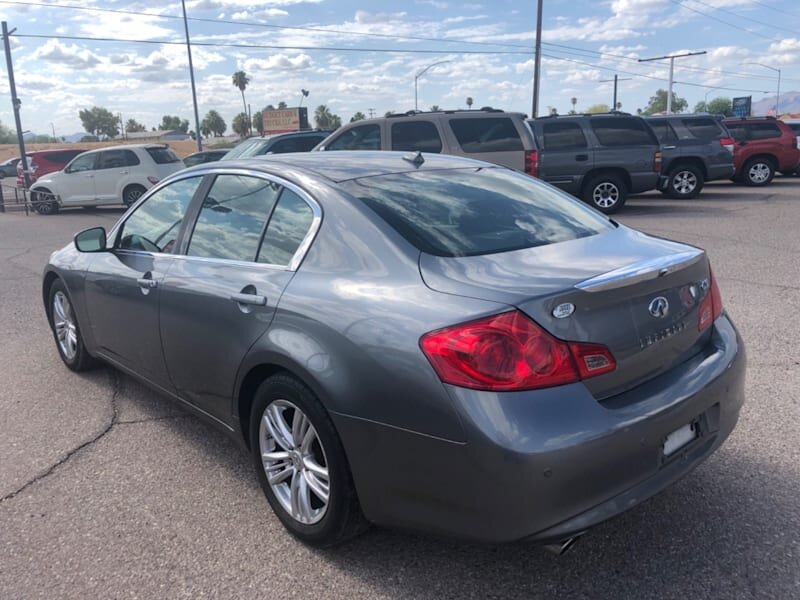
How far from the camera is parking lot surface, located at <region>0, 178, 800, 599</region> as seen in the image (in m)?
2.62

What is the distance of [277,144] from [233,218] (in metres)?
10.6

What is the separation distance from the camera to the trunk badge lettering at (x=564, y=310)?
7.54 feet

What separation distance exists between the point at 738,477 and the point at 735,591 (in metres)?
0.91

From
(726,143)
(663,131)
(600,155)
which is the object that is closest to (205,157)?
(600,155)

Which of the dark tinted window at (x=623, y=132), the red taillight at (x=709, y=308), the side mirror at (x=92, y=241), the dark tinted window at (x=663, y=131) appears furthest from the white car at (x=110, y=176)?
the red taillight at (x=709, y=308)

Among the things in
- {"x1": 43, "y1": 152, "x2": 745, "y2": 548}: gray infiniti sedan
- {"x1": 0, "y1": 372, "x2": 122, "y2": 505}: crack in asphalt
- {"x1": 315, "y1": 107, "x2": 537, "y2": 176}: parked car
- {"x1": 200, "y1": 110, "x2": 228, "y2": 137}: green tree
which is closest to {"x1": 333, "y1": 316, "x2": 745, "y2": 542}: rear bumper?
{"x1": 43, "y1": 152, "x2": 745, "y2": 548}: gray infiniti sedan

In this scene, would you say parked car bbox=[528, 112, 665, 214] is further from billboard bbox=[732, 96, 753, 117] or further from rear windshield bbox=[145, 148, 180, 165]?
billboard bbox=[732, 96, 753, 117]

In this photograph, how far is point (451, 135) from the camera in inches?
472

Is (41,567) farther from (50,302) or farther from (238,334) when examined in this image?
(50,302)

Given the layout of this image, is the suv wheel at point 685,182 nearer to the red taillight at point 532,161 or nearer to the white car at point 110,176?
the red taillight at point 532,161

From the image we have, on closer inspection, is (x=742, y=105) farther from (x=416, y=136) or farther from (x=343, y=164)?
(x=343, y=164)

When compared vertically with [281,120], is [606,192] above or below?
below

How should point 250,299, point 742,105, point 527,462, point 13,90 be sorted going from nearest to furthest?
point 527,462
point 250,299
point 13,90
point 742,105

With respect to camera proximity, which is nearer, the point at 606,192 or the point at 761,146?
the point at 606,192
